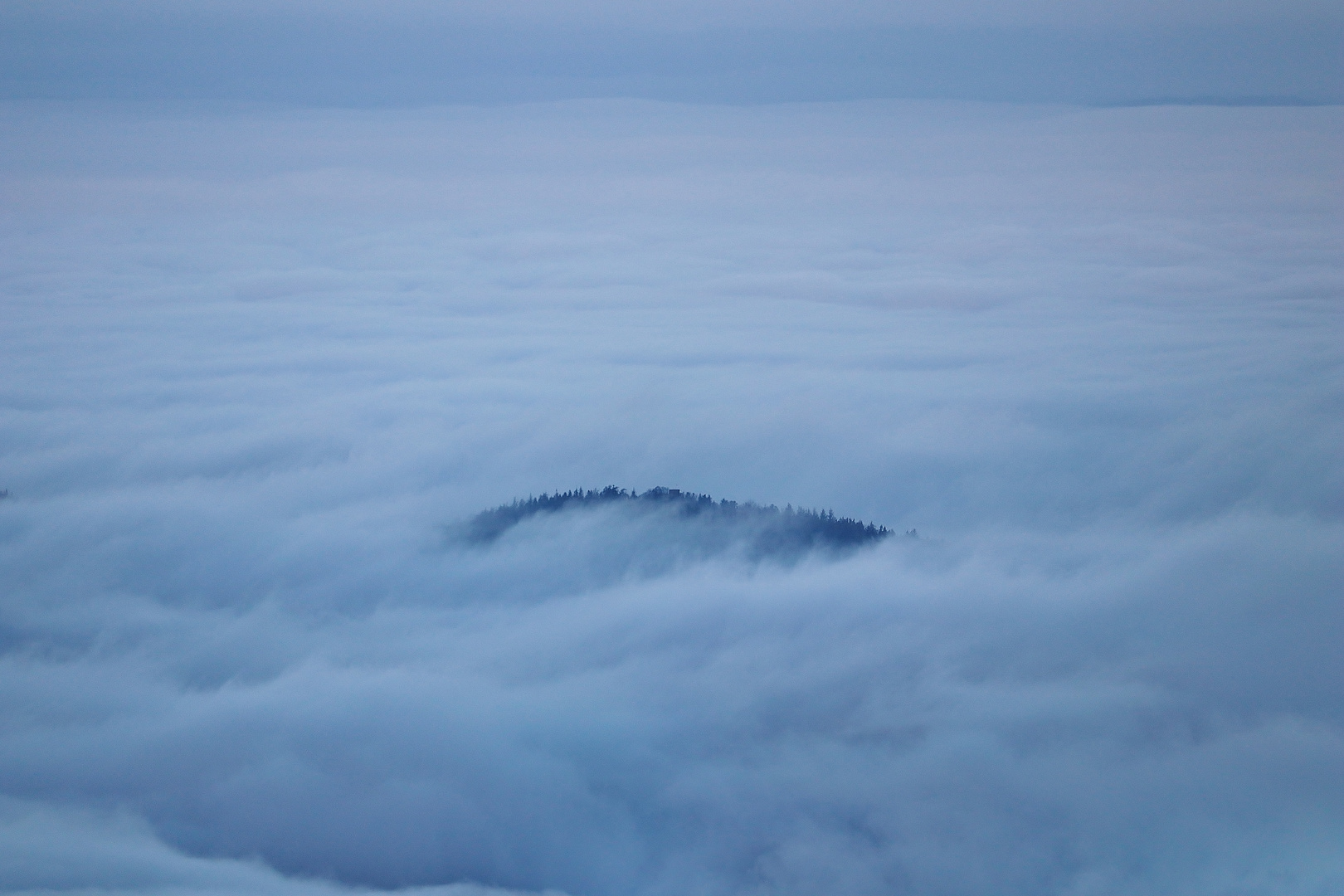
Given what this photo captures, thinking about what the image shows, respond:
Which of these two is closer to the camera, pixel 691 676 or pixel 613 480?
pixel 691 676

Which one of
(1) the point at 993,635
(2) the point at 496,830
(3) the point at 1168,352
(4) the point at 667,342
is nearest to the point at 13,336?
(4) the point at 667,342

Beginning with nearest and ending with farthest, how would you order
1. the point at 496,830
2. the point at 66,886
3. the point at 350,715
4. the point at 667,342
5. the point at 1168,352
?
the point at 66,886 < the point at 496,830 < the point at 350,715 < the point at 1168,352 < the point at 667,342

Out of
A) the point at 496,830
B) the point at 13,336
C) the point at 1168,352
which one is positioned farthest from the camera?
the point at 13,336

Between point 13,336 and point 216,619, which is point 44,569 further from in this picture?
point 13,336

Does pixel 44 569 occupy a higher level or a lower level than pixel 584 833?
higher

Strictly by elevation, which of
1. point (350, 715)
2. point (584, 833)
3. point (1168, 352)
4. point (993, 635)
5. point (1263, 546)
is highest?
point (1168, 352)

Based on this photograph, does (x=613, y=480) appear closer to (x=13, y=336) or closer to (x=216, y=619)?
(x=216, y=619)
